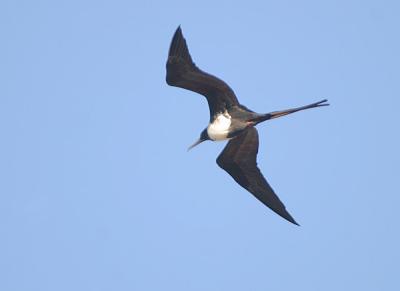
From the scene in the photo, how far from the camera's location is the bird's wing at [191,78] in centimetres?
855

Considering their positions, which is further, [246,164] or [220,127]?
[246,164]

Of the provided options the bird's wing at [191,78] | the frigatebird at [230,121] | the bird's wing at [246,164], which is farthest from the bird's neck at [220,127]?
the bird's wing at [246,164]

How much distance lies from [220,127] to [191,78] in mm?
1150

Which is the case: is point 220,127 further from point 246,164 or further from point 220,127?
point 246,164

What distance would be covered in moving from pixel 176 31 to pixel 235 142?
2411 millimetres

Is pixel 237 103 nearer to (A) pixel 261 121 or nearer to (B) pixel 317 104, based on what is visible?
(A) pixel 261 121

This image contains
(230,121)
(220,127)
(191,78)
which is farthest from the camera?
(220,127)

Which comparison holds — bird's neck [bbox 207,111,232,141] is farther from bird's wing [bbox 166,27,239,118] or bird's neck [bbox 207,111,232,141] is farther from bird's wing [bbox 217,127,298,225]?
bird's wing [bbox 217,127,298,225]

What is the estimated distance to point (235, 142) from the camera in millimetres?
10180

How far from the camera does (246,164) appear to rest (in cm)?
Answer: 1027

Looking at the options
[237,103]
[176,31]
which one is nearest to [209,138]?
[237,103]

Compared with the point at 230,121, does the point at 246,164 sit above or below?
below

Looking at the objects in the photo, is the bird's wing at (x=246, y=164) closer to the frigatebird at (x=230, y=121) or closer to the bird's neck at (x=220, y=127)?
the frigatebird at (x=230, y=121)

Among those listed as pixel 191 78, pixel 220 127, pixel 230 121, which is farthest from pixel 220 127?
pixel 191 78
